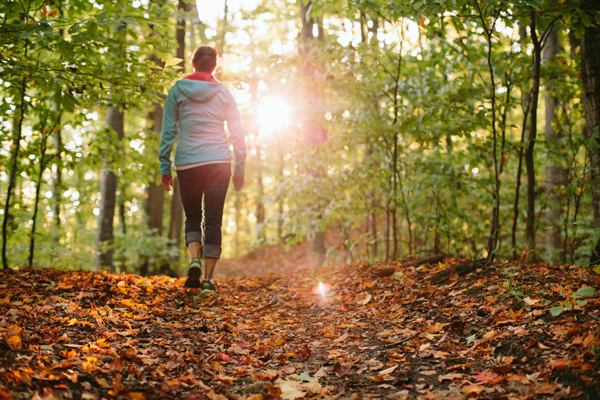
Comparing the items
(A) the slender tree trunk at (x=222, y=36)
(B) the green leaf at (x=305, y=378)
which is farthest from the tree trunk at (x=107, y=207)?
(A) the slender tree trunk at (x=222, y=36)

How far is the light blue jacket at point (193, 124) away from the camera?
12.7ft

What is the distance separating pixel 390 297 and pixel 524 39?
330 cm

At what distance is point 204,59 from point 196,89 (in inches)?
15.8

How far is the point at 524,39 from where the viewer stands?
4.16 metres

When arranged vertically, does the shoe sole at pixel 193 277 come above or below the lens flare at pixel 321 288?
above

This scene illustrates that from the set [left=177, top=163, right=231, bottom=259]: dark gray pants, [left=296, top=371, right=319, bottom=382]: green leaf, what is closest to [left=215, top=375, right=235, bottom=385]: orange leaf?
[left=296, top=371, right=319, bottom=382]: green leaf

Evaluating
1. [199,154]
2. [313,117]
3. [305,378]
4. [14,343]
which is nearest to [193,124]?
[199,154]

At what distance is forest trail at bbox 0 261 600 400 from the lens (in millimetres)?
1769

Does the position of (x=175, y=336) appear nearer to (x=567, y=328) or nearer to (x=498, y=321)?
(x=498, y=321)

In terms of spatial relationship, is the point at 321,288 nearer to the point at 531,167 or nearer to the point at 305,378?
the point at 305,378

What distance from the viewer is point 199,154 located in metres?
3.85

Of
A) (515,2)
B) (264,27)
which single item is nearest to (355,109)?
(515,2)

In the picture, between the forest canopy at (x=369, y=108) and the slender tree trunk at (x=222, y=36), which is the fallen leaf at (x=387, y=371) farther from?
the slender tree trunk at (x=222, y=36)

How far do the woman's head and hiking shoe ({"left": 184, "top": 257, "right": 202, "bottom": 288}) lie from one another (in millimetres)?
2112
